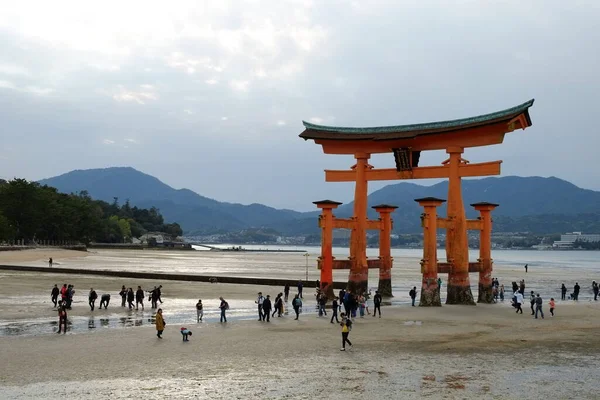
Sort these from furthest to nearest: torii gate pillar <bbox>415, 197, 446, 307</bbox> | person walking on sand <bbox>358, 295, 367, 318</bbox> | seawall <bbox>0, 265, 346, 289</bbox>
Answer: seawall <bbox>0, 265, 346, 289</bbox> → torii gate pillar <bbox>415, 197, 446, 307</bbox> → person walking on sand <bbox>358, 295, 367, 318</bbox>

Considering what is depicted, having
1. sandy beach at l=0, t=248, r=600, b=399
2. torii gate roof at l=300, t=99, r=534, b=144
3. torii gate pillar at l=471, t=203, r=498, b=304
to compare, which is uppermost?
torii gate roof at l=300, t=99, r=534, b=144

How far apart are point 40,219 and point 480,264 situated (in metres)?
83.0

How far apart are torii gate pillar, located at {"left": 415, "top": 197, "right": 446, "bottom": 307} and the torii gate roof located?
15.1 ft

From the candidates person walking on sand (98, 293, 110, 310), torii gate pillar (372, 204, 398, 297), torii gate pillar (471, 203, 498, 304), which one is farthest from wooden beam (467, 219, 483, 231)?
person walking on sand (98, 293, 110, 310)

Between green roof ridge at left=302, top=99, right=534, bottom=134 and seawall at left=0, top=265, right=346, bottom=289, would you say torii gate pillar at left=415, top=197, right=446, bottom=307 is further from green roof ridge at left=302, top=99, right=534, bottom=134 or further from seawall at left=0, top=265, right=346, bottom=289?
seawall at left=0, top=265, right=346, bottom=289

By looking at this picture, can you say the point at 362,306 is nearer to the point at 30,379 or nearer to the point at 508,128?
the point at 508,128

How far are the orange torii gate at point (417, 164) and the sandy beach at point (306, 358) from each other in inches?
236

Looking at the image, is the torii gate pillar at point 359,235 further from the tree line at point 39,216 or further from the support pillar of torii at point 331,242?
the tree line at point 39,216

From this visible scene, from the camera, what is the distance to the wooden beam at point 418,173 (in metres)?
33.8

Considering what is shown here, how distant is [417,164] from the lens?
38.1 meters

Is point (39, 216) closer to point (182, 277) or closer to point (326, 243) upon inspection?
point (182, 277)

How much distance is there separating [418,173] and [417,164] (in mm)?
876

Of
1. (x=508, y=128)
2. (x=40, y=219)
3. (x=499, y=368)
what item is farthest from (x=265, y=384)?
(x=40, y=219)

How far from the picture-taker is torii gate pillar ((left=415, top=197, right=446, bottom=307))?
33.8 m
